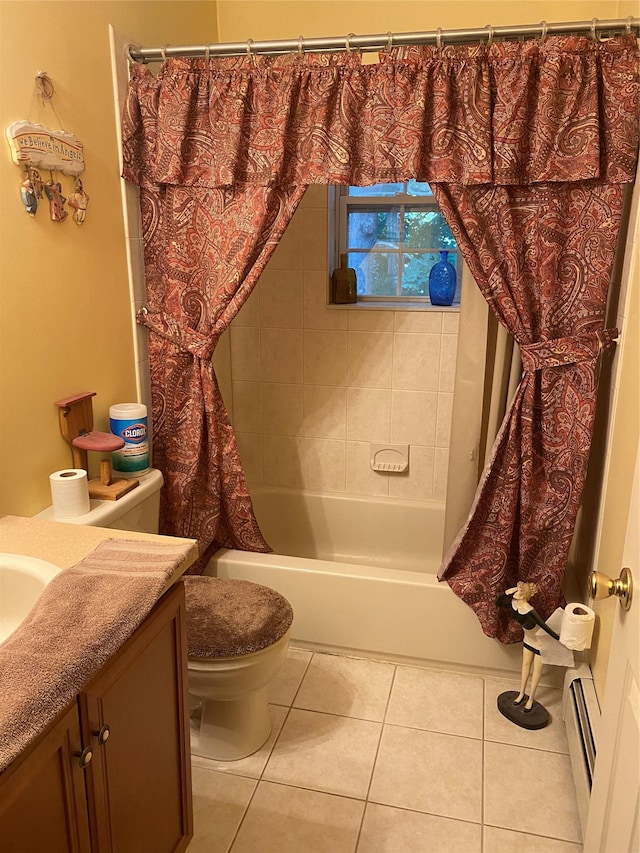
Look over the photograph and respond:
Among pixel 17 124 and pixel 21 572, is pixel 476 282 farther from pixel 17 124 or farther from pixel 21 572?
pixel 21 572

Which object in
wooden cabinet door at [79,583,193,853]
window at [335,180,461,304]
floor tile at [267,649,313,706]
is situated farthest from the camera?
window at [335,180,461,304]

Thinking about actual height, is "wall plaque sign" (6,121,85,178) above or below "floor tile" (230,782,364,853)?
above

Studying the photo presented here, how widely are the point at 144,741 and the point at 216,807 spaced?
0.64 meters

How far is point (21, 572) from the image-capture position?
52.1 inches

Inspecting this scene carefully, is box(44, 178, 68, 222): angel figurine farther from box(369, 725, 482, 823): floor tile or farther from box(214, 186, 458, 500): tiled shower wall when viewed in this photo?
box(369, 725, 482, 823): floor tile

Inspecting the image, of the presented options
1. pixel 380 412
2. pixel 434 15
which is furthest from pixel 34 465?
pixel 434 15

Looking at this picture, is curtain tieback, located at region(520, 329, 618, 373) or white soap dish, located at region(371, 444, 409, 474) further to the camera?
white soap dish, located at region(371, 444, 409, 474)

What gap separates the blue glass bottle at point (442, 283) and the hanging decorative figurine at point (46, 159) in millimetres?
1427

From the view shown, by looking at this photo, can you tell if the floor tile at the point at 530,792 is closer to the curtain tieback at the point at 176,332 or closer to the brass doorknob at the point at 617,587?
the brass doorknob at the point at 617,587

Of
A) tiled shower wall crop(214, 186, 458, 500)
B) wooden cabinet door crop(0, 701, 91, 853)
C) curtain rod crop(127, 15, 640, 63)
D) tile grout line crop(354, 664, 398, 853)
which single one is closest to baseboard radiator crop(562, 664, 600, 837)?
tile grout line crop(354, 664, 398, 853)

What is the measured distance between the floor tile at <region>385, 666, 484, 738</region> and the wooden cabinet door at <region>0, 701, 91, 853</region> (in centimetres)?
122

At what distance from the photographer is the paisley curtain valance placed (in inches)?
72.7

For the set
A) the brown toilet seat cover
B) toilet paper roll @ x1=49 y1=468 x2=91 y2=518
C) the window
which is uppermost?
the window

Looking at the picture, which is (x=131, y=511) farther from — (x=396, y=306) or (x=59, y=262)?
(x=396, y=306)
